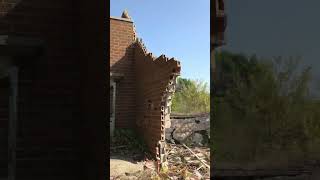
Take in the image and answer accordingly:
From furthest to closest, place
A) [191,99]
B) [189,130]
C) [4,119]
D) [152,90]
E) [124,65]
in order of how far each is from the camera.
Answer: [191,99]
[124,65]
[189,130]
[152,90]
[4,119]

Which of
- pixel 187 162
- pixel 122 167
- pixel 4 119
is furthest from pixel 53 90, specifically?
pixel 187 162

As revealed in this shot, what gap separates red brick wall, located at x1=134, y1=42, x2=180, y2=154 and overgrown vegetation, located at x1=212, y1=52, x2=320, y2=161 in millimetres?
1202

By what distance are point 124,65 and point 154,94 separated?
8.62 ft

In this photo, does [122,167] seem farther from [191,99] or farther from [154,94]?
[191,99]

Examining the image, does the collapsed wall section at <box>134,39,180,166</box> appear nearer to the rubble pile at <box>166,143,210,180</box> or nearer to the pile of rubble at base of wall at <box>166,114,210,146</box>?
the rubble pile at <box>166,143,210,180</box>

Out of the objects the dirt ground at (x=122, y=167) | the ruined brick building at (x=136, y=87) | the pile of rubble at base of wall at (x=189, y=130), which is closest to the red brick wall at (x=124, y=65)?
the ruined brick building at (x=136, y=87)

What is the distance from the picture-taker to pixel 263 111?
391 inches

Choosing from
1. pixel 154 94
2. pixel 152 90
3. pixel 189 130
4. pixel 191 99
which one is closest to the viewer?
pixel 154 94

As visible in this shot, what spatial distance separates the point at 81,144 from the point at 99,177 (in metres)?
0.42

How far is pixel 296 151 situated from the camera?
9359mm

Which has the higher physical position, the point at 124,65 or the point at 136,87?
the point at 124,65

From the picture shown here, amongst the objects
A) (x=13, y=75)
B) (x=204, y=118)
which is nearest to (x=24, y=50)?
(x=13, y=75)

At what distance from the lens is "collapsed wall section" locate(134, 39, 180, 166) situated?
9.60 metres

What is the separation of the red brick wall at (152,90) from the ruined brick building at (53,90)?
5.30 meters
